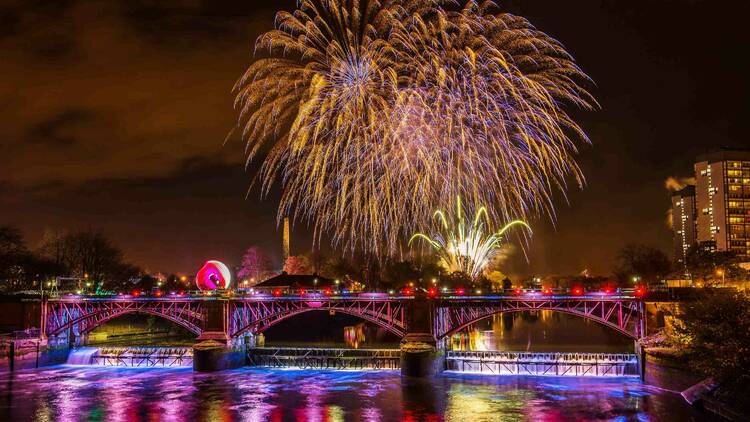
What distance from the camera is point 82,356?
88438 millimetres

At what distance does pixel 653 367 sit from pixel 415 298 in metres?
24.7

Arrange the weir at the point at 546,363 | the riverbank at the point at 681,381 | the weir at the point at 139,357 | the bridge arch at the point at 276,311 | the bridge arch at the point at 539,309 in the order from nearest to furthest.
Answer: the riverbank at the point at 681,381
the weir at the point at 546,363
the bridge arch at the point at 539,309
the bridge arch at the point at 276,311
the weir at the point at 139,357

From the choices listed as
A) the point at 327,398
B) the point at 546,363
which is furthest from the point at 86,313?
the point at 546,363

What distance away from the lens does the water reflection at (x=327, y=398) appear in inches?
2034

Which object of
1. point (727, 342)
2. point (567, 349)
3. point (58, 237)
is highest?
point (58, 237)

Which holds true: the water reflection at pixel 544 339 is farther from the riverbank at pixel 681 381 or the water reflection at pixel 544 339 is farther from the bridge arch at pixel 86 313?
the bridge arch at pixel 86 313

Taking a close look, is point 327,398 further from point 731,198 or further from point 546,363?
point 731,198

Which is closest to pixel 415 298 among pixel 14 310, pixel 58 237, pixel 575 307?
pixel 575 307

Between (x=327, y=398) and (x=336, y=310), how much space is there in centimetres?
2085

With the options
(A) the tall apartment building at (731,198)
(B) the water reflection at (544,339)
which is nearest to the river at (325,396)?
(B) the water reflection at (544,339)

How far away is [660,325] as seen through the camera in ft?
220

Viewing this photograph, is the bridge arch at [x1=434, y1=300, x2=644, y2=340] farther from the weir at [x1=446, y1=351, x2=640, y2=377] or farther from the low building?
the low building

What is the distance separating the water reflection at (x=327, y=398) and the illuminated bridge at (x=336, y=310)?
696 cm

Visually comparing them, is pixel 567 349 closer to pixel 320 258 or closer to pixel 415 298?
pixel 415 298
